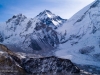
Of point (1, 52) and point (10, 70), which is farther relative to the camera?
point (1, 52)

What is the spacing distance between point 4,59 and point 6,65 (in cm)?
515

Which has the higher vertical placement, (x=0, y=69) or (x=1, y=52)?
(x=1, y=52)

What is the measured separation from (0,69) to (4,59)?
11014 mm

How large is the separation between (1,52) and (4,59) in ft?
29.5

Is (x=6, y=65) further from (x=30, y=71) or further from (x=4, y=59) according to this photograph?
(x=30, y=71)

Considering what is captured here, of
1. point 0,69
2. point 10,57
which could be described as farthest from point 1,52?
point 0,69

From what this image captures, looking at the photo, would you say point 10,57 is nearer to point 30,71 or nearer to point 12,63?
point 12,63

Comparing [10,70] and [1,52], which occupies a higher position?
[1,52]

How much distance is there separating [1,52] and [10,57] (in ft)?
24.8

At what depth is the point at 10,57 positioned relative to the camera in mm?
191125

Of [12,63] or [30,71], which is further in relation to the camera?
[30,71]

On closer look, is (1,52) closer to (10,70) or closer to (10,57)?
(10,57)

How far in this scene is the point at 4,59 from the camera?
186 metres

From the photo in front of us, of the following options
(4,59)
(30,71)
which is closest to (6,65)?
(4,59)
